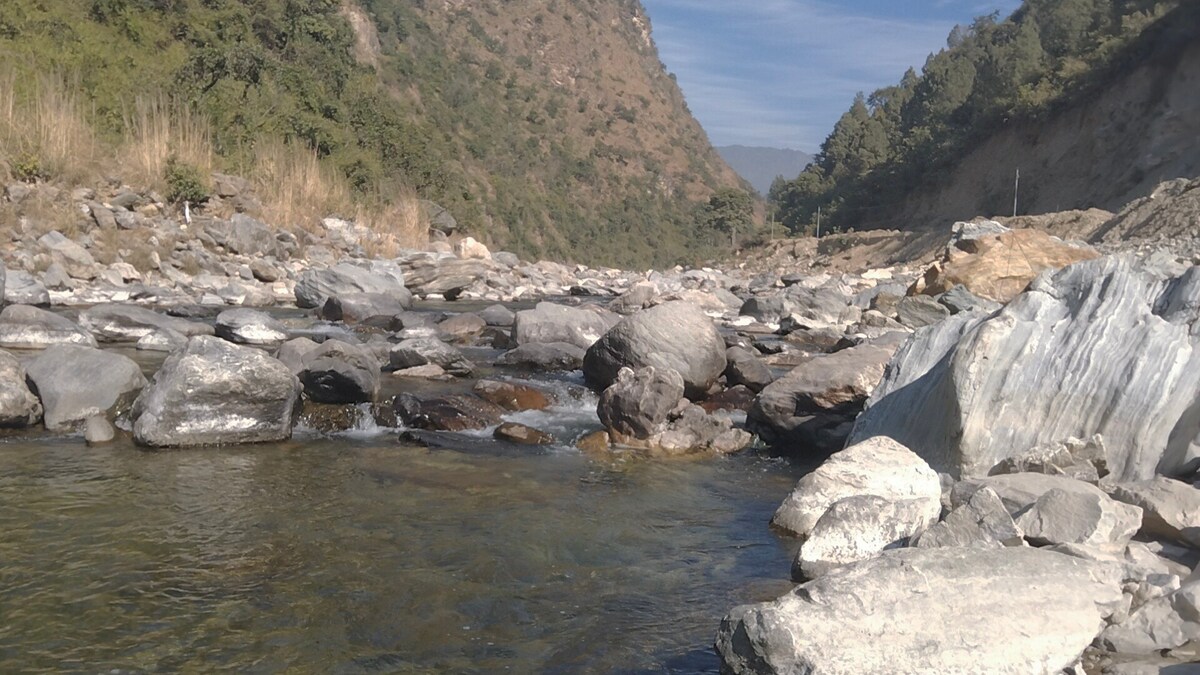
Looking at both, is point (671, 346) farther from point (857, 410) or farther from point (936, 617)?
point (936, 617)

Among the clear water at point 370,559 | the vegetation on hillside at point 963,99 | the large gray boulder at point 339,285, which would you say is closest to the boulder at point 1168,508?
the clear water at point 370,559

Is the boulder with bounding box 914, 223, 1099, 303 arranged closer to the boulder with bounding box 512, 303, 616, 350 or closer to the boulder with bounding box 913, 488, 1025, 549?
the boulder with bounding box 512, 303, 616, 350

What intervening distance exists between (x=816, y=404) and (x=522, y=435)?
248cm

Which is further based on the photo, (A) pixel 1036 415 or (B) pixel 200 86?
(B) pixel 200 86

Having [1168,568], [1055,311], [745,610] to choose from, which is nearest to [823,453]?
[1055,311]

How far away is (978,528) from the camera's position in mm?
4090

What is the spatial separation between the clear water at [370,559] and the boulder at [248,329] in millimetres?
4385

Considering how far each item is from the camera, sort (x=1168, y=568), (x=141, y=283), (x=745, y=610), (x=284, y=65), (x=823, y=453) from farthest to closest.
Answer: (x=284, y=65)
(x=141, y=283)
(x=823, y=453)
(x=1168, y=568)
(x=745, y=610)

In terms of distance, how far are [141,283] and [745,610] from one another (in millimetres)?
15227

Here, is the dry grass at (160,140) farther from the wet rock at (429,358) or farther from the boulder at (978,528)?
the boulder at (978,528)

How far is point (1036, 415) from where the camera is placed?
548 cm

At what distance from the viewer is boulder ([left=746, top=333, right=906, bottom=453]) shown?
7754mm

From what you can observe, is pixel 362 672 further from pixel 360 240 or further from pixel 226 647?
pixel 360 240

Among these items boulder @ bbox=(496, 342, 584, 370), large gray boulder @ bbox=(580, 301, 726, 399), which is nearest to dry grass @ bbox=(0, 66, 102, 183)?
boulder @ bbox=(496, 342, 584, 370)
